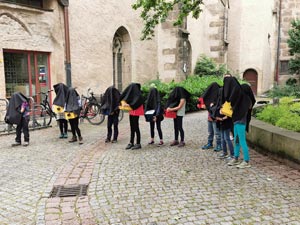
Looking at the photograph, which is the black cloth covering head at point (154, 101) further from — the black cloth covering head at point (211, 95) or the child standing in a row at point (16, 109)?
the child standing in a row at point (16, 109)

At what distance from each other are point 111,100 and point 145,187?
385 cm

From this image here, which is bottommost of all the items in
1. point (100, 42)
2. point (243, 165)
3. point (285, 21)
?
point (243, 165)

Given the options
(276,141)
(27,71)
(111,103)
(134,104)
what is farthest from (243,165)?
(27,71)

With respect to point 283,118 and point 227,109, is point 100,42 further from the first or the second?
point 227,109

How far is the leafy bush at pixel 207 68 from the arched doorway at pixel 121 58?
7393 millimetres

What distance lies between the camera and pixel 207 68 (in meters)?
22.5

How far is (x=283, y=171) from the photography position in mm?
5438

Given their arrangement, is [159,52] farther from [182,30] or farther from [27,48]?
[27,48]

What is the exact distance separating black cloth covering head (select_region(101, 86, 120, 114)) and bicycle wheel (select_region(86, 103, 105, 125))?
3223mm

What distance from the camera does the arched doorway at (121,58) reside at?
1636 centimetres

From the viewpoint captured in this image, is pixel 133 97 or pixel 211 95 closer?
pixel 211 95

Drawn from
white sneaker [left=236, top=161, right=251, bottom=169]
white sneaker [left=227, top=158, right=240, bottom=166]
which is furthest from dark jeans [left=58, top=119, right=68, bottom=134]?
white sneaker [left=236, top=161, right=251, bottom=169]

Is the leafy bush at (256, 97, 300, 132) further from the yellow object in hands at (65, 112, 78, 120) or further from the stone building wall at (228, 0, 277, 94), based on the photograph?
the stone building wall at (228, 0, 277, 94)

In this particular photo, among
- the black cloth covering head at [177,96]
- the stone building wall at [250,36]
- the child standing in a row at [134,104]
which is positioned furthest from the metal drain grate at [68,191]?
the stone building wall at [250,36]
